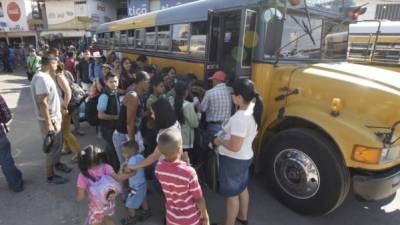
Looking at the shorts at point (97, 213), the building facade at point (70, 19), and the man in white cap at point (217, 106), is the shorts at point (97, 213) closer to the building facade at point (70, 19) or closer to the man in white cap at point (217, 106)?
the man in white cap at point (217, 106)

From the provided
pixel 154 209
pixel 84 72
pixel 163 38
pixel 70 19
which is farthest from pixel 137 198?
pixel 70 19

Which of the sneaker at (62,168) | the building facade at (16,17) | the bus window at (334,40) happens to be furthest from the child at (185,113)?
the building facade at (16,17)

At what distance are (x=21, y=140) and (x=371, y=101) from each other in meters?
5.71

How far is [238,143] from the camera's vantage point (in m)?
2.28

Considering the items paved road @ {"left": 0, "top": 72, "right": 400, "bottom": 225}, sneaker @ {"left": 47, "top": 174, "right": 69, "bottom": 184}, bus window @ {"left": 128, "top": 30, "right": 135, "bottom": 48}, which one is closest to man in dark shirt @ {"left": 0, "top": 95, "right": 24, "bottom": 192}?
paved road @ {"left": 0, "top": 72, "right": 400, "bottom": 225}

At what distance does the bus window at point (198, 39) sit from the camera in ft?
14.8

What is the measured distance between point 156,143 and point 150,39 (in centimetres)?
408

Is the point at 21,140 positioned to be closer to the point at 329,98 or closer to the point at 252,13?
the point at 252,13

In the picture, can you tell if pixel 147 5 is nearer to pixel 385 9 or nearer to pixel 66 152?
pixel 385 9

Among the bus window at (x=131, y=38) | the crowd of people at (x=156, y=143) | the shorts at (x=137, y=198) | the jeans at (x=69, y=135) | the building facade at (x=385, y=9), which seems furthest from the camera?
the building facade at (x=385, y=9)

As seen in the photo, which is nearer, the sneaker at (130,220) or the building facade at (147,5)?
the sneaker at (130,220)

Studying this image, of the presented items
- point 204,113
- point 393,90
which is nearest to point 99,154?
point 204,113

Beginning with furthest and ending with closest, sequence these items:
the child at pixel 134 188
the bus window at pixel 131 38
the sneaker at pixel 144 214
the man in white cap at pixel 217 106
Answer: the bus window at pixel 131 38, the man in white cap at pixel 217 106, the sneaker at pixel 144 214, the child at pixel 134 188

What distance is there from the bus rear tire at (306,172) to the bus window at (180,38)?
103 inches
